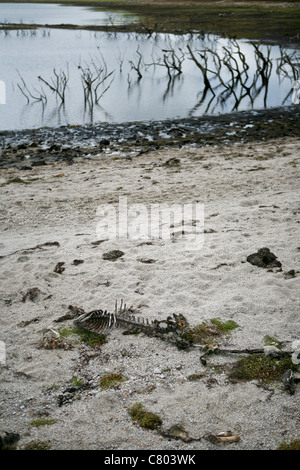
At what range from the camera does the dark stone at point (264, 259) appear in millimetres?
4659

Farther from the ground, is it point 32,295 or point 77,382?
point 32,295

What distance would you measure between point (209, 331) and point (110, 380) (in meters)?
0.98

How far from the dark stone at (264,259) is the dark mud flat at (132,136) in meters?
6.46

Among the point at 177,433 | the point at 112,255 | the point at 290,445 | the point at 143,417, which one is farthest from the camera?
the point at 112,255

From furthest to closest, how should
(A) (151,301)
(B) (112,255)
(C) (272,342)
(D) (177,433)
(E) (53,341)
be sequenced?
(B) (112,255)
(A) (151,301)
(E) (53,341)
(C) (272,342)
(D) (177,433)

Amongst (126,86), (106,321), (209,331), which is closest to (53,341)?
(106,321)

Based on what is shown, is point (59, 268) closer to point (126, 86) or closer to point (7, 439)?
point (7, 439)

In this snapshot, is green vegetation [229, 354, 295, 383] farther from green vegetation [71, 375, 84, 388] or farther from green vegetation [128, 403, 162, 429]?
green vegetation [71, 375, 84, 388]

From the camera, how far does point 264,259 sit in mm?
4723

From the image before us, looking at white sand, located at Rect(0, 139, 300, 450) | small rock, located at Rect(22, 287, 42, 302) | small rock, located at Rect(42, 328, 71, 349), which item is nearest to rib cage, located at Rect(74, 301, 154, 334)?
white sand, located at Rect(0, 139, 300, 450)

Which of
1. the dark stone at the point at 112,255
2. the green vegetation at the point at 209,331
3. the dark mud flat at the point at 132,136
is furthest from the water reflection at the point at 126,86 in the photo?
the green vegetation at the point at 209,331

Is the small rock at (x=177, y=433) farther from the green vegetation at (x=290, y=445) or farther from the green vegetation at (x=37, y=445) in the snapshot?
the green vegetation at (x=37, y=445)

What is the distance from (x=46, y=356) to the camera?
138 inches
